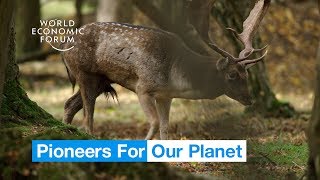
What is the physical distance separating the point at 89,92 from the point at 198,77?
1674 mm

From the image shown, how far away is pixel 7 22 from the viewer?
26.1 feet

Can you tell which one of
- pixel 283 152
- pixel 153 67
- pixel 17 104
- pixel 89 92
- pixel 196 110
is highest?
pixel 153 67

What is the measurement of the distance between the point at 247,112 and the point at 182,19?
2064mm

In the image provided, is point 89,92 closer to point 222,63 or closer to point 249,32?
point 222,63

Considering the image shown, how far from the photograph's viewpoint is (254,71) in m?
15.6

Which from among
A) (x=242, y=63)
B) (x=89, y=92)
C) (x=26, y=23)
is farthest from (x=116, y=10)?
(x=26, y=23)

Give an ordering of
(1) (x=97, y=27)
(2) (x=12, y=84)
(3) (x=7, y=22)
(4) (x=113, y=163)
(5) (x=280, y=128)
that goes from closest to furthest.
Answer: (4) (x=113, y=163) < (3) (x=7, y=22) < (2) (x=12, y=84) < (1) (x=97, y=27) < (5) (x=280, y=128)

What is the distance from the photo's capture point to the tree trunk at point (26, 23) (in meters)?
23.7

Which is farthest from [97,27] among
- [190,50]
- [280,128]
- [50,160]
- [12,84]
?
[50,160]

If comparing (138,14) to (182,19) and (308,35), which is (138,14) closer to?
(308,35)

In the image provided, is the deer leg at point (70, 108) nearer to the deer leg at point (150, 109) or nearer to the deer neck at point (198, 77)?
the deer leg at point (150, 109)

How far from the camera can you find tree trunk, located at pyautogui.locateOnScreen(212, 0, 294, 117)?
15.4 metres

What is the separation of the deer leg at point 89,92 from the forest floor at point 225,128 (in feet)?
1.91

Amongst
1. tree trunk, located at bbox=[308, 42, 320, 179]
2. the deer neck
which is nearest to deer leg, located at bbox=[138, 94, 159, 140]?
Result: the deer neck
